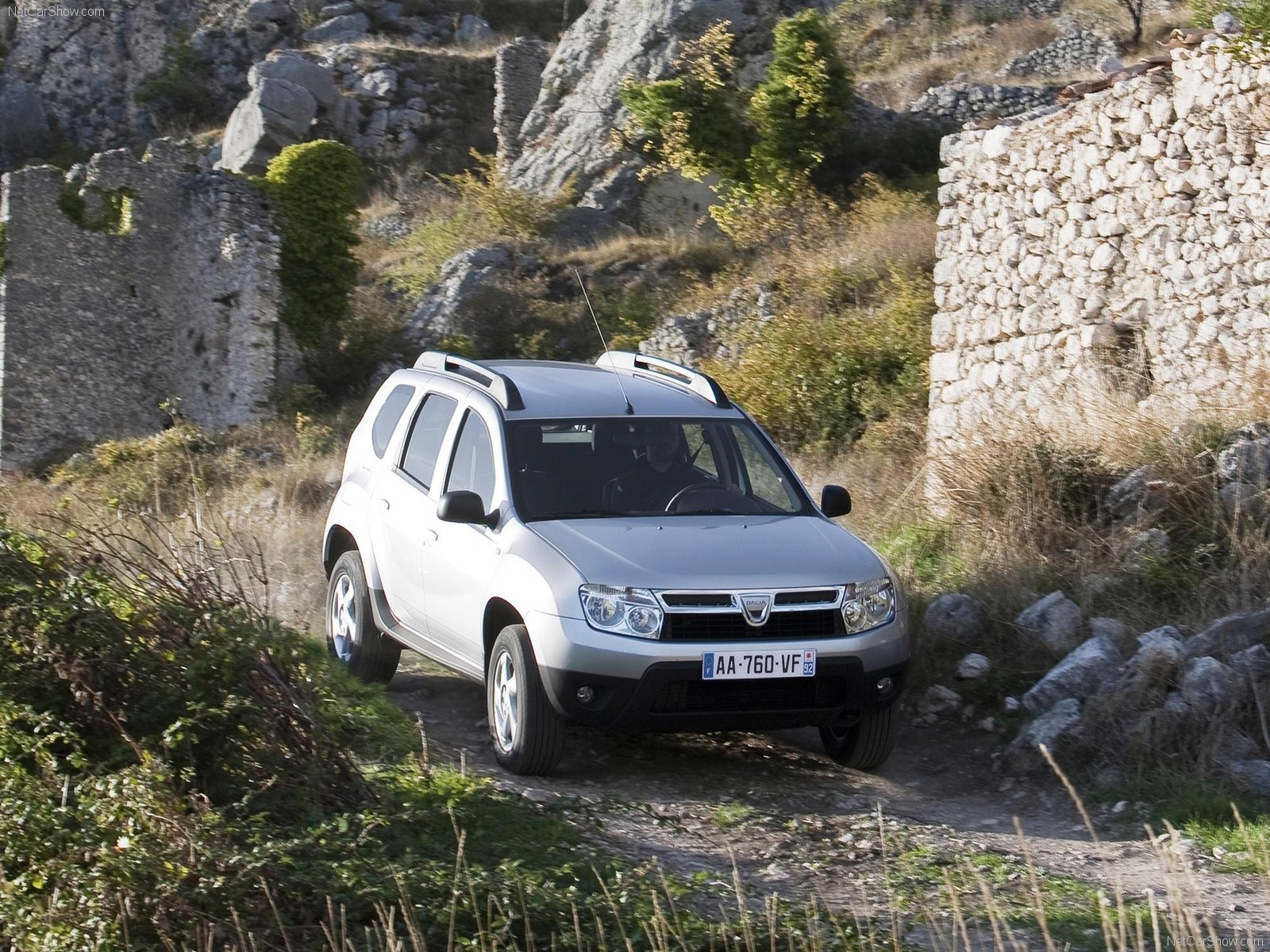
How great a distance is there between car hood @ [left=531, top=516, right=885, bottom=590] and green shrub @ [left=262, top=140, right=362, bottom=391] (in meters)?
20.5

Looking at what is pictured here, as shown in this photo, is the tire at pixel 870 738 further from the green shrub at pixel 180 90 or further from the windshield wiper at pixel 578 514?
the green shrub at pixel 180 90

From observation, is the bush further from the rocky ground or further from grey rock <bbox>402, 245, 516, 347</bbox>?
grey rock <bbox>402, 245, 516, 347</bbox>

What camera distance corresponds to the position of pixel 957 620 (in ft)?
27.9

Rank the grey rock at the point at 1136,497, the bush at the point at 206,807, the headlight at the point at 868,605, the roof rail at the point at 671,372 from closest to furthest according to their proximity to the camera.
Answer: the bush at the point at 206,807 < the headlight at the point at 868,605 < the roof rail at the point at 671,372 < the grey rock at the point at 1136,497

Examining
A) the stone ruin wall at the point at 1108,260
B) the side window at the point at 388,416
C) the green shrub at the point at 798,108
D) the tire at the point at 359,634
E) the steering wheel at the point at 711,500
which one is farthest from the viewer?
the green shrub at the point at 798,108

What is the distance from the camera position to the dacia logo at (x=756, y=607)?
6.47 m

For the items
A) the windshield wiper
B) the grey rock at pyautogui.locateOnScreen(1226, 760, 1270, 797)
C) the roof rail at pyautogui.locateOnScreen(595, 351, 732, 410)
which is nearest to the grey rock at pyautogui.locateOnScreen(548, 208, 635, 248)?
the roof rail at pyautogui.locateOnScreen(595, 351, 732, 410)

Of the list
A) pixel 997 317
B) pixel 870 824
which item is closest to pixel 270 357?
pixel 997 317

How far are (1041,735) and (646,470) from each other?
2334 mm

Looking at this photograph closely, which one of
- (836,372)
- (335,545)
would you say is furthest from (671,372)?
(836,372)

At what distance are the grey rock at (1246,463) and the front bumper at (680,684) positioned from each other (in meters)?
3.27

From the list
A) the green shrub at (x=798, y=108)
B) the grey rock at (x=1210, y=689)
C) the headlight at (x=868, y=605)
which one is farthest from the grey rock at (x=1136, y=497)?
the green shrub at (x=798, y=108)

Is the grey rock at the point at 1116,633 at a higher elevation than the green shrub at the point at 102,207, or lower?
lower

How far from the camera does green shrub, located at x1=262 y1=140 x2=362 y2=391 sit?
87.7ft
